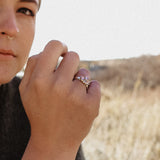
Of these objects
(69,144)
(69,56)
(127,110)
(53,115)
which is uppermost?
(69,56)

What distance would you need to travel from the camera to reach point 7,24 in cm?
138

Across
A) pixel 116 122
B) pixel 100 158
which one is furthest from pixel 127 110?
pixel 100 158

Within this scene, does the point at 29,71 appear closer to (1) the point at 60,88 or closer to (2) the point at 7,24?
(1) the point at 60,88

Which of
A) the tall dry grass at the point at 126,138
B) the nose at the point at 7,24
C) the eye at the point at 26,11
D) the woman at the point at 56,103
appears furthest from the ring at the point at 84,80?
the tall dry grass at the point at 126,138

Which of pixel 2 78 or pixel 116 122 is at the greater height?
pixel 2 78

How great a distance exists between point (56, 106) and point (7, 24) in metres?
0.52

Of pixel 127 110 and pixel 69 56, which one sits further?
pixel 127 110

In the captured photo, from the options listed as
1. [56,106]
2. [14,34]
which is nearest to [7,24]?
[14,34]

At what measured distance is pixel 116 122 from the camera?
15.9ft

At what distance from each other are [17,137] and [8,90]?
0.36 metres

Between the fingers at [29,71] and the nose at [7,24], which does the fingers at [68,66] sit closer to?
the fingers at [29,71]

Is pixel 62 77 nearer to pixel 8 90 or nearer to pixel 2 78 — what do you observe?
pixel 2 78

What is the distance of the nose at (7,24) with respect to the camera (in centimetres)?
136

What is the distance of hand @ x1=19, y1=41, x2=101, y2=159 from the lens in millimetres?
1133
